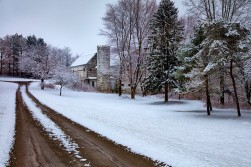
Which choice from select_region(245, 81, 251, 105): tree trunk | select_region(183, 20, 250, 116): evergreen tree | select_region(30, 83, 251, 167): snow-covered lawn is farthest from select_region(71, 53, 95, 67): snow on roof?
select_region(30, 83, 251, 167): snow-covered lawn

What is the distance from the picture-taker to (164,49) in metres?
32.4

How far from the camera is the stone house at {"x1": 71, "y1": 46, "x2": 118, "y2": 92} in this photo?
2253 inches

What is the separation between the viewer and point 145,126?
14.9m

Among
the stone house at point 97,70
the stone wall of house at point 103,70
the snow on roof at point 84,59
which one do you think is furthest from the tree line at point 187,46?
the snow on roof at point 84,59

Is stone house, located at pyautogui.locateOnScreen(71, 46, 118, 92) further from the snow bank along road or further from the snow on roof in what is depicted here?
the snow bank along road

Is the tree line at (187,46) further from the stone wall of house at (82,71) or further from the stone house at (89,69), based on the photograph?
the stone wall of house at (82,71)

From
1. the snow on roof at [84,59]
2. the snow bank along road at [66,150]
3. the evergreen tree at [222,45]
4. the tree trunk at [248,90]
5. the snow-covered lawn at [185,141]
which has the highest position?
the snow on roof at [84,59]

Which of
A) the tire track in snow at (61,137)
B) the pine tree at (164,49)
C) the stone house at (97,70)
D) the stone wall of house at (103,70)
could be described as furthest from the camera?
the stone house at (97,70)

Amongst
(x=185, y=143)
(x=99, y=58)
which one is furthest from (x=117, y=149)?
(x=99, y=58)

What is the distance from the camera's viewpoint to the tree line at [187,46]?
63.2 ft

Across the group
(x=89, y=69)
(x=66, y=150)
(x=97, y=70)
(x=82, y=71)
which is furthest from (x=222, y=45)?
(x=82, y=71)

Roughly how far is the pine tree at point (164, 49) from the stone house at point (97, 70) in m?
22.3

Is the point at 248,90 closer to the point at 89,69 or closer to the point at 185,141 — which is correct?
the point at 185,141

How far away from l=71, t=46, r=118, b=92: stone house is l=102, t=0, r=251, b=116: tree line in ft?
55.6
